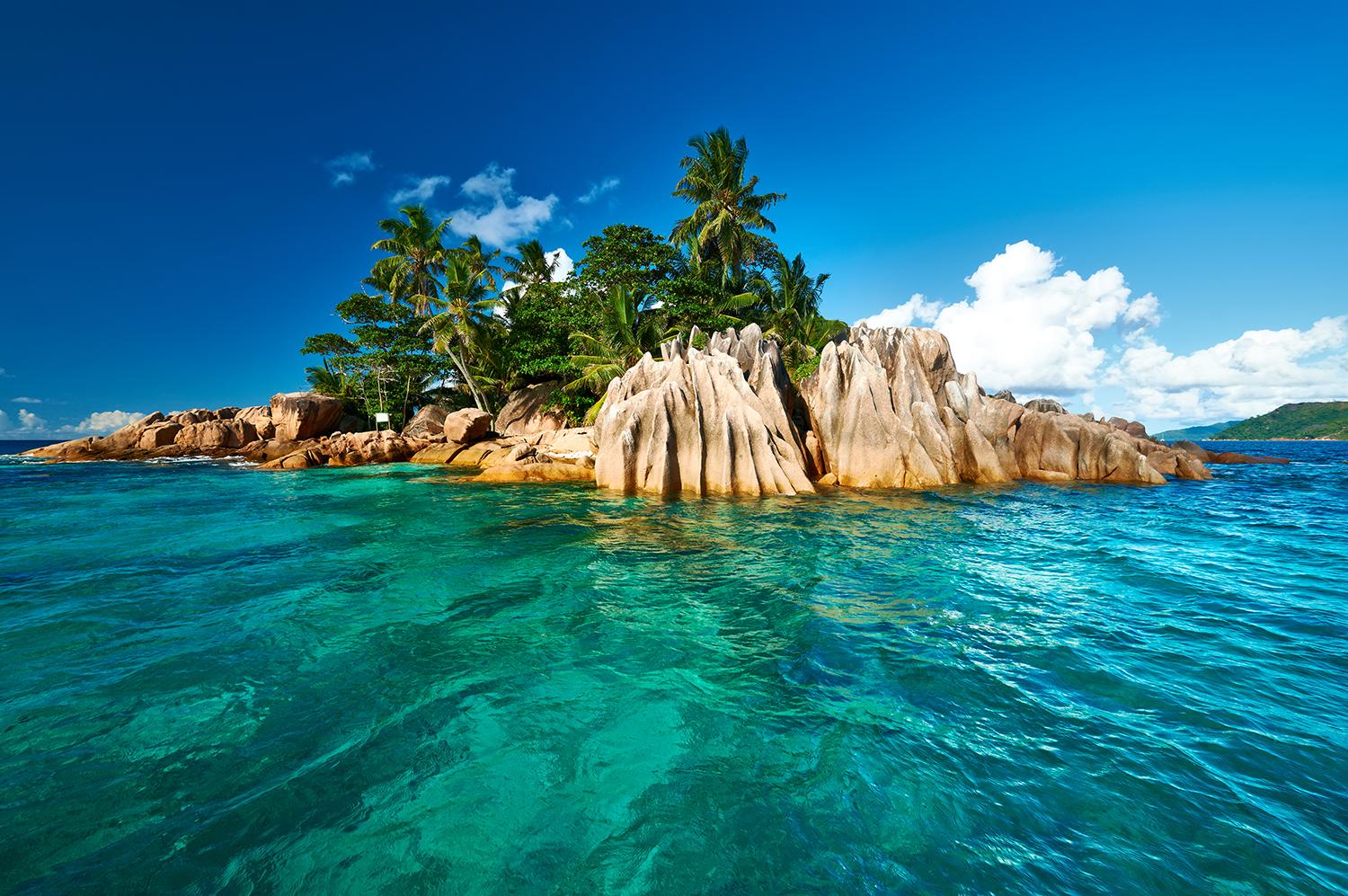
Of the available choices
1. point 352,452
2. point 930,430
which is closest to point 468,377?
point 352,452

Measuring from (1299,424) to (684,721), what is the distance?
6503 inches

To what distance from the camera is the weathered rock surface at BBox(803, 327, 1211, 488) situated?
16734 mm

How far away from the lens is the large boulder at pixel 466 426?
30562 millimetres

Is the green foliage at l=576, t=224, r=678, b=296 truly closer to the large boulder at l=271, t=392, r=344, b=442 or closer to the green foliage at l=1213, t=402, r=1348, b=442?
the large boulder at l=271, t=392, r=344, b=442

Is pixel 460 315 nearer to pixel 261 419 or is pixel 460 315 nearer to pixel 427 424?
pixel 427 424

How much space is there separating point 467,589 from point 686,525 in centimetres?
521

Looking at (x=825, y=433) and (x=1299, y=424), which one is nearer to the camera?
(x=825, y=433)

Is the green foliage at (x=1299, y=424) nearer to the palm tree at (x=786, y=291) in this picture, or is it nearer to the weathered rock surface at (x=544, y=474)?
the palm tree at (x=786, y=291)

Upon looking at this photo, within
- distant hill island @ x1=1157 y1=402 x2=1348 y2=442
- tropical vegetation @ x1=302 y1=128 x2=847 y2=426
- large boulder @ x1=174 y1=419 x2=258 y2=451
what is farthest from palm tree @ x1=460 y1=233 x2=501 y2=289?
distant hill island @ x1=1157 y1=402 x2=1348 y2=442

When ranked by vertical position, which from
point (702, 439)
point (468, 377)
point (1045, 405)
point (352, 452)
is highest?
point (468, 377)

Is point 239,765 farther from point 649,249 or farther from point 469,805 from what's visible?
point 649,249

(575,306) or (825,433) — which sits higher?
(575,306)

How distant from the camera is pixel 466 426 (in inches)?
1206

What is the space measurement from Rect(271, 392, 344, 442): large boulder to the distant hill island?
135 meters
